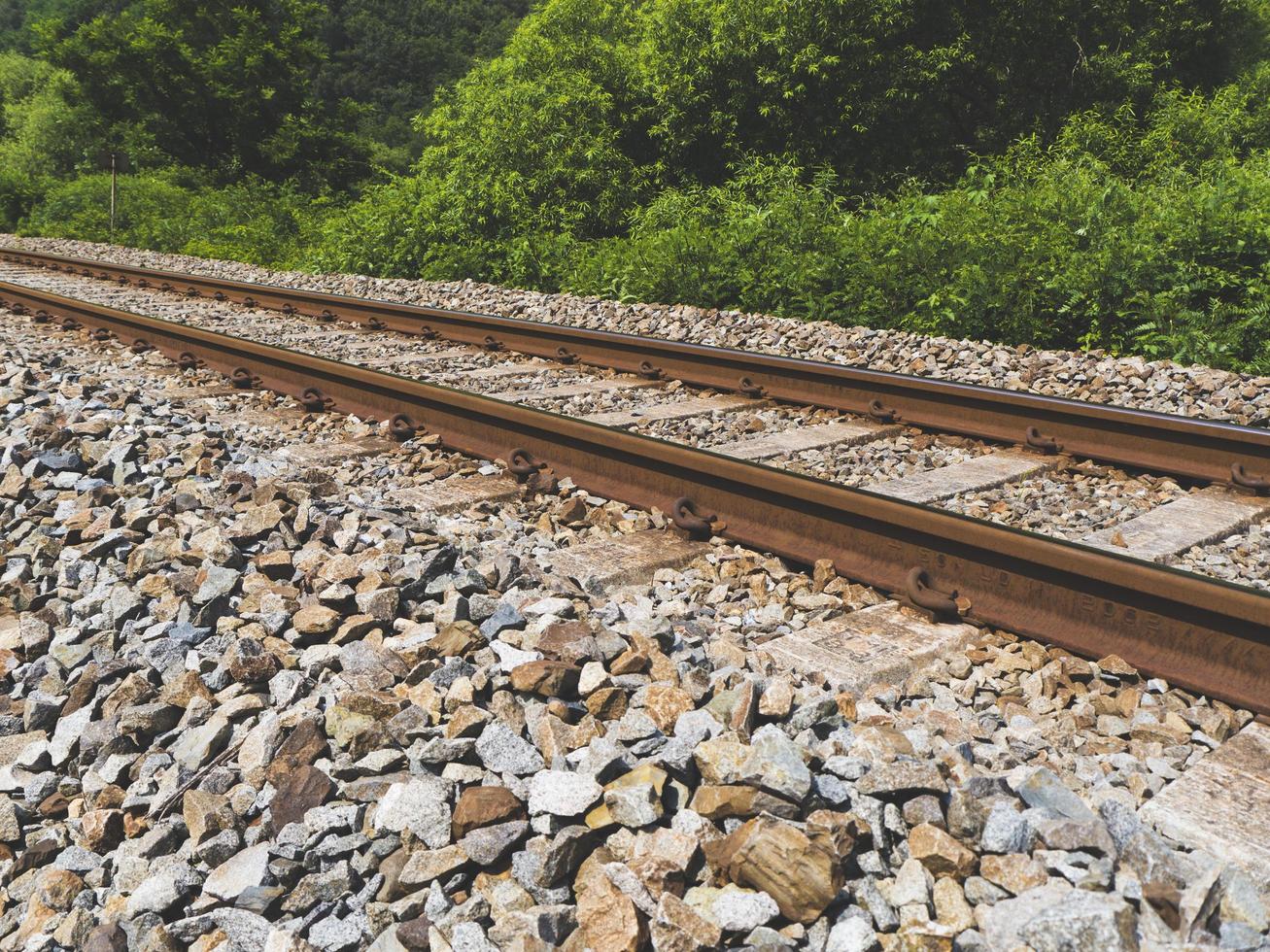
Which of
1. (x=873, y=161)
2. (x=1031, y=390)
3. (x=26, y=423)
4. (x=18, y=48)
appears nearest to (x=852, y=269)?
(x=1031, y=390)

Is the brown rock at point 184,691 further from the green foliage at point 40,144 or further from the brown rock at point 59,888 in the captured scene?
the green foliage at point 40,144

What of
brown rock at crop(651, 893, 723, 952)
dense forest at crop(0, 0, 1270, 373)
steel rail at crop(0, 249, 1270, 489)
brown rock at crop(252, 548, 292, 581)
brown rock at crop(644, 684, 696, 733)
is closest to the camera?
brown rock at crop(651, 893, 723, 952)

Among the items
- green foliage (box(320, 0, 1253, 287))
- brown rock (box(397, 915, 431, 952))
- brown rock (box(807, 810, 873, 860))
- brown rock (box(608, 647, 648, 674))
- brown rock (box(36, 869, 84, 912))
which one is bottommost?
brown rock (box(36, 869, 84, 912))

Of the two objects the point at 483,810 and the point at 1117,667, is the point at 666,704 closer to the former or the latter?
the point at 483,810

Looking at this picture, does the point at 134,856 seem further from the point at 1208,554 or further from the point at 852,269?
the point at 852,269

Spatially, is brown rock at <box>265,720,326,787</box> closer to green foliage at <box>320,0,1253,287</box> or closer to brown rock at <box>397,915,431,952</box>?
brown rock at <box>397,915,431,952</box>

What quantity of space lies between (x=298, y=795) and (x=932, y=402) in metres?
4.58

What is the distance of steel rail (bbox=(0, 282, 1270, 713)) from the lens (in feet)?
9.09

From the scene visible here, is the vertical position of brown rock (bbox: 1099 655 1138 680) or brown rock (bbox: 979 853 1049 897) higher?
brown rock (bbox: 979 853 1049 897)

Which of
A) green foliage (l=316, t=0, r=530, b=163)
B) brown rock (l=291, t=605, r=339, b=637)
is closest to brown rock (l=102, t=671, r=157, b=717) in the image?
brown rock (l=291, t=605, r=339, b=637)

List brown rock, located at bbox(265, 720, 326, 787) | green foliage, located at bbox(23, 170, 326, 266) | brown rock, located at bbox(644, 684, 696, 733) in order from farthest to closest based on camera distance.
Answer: green foliage, located at bbox(23, 170, 326, 266), brown rock, located at bbox(644, 684, 696, 733), brown rock, located at bbox(265, 720, 326, 787)

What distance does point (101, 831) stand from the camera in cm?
221

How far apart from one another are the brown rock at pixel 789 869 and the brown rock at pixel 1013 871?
0.91ft

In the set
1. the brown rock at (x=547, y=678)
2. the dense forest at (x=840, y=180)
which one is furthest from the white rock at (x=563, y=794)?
the dense forest at (x=840, y=180)
